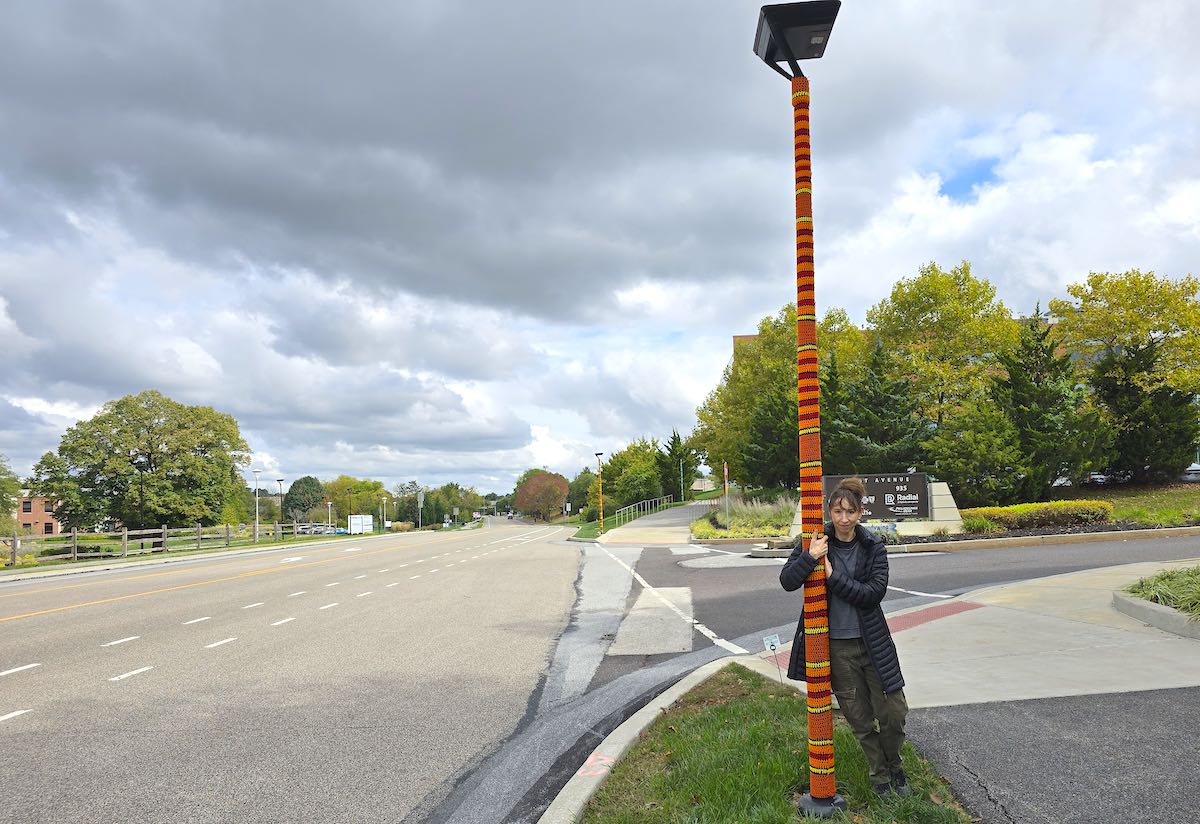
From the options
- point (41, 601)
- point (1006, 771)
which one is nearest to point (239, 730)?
point (1006, 771)

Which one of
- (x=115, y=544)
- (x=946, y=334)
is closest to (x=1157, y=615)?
(x=946, y=334)

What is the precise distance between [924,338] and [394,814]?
3531 centimetres

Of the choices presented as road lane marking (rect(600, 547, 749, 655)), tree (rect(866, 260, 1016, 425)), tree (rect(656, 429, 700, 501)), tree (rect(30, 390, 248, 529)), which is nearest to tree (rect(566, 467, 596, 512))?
tree (rect(656, 429, 700, 501))

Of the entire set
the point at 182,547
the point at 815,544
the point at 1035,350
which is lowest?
the point at 182,547

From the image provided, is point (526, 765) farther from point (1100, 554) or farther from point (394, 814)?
point (1100, 554)

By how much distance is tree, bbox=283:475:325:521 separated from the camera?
17688 centimetres

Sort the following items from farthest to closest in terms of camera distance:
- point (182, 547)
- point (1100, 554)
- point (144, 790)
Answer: point (182, 547), point (1100, 554), point (144, 790)

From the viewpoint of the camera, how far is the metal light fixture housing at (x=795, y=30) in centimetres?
380

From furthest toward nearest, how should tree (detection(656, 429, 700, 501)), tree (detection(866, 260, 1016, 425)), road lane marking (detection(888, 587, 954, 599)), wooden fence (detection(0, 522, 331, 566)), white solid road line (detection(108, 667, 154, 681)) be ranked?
tree (detection(656, 429, 700, 501)) → tree (detection(866, 260, 1016, 425)) → wooden fence (detection(0, 522, 331, 566)) → road lane marking (detection(888, 587, 954, 599)) → white solid road line (detection(108, 667, 154, 681))

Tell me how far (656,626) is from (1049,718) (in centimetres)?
587

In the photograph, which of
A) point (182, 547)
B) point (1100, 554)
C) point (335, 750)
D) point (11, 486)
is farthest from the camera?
point (11, 486)

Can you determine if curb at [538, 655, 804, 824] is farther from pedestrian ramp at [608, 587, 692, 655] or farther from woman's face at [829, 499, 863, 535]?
woman's face at [829, 499, 863, 535]

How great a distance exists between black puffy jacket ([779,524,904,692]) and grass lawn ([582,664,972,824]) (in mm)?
638

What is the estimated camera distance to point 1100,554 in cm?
1566
